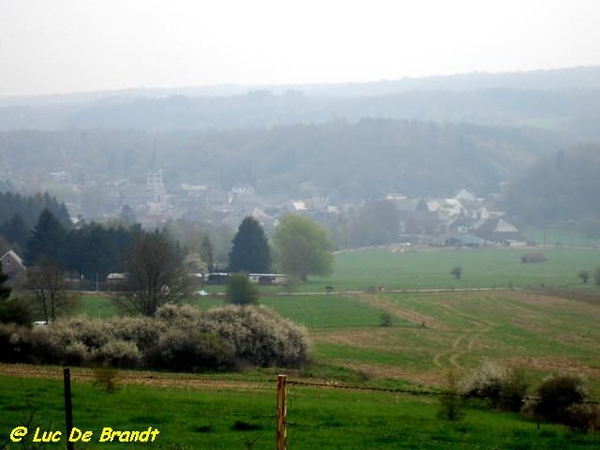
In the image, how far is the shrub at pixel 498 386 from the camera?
61.9ft

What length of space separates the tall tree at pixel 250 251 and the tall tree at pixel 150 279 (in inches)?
1006

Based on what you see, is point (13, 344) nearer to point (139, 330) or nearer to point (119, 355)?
point (119, 355)

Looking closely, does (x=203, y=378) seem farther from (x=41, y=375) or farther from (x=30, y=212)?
(x=30, y=212)

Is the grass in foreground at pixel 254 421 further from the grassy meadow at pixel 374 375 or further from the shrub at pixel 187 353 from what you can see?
the shrub at pixel 187 353

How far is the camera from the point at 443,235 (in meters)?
116

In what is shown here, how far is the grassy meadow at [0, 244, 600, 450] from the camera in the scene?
46.1ft

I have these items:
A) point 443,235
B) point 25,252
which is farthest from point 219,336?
point 443,235

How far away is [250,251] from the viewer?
67625 millimetres

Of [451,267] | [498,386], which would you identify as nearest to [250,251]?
[451,267]

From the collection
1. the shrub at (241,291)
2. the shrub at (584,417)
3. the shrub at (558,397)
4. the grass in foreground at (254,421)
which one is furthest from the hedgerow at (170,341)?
the shrub at (241,291)

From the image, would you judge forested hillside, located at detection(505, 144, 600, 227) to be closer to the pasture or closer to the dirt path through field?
the dirt path through field

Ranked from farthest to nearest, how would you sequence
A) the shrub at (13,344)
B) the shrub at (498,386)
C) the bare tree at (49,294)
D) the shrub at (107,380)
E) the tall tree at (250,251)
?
the tall tree at (250,251) → the bare tree at (49,294) → the shrub at (13,344) → the shrub at (498,386) → the shrub at (107,380)

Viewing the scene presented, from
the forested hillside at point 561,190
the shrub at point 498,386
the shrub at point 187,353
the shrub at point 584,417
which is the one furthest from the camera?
the forested hillside at point 561,190

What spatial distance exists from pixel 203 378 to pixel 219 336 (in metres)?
5.27
